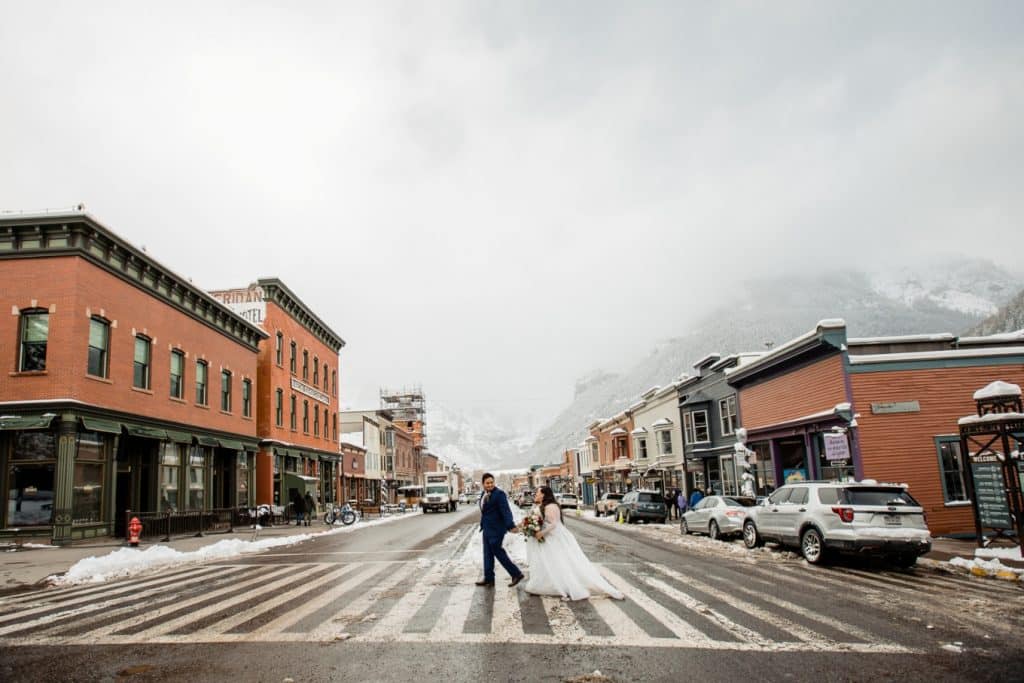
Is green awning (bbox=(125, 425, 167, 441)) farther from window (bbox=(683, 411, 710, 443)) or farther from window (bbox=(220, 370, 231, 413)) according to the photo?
window (bbox=(683, 411, 710, 443))

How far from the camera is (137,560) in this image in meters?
16.6

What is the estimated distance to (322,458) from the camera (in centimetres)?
4953

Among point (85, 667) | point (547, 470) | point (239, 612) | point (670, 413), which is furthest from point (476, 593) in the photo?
point (547, 470)

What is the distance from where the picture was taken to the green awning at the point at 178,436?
90.3 feet

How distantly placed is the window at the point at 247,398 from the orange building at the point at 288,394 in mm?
2444

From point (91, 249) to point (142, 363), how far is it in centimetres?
522

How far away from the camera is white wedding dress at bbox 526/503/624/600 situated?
9945 mm

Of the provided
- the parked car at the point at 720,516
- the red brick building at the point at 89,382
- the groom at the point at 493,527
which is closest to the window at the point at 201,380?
the red brick building at the point at 89,382

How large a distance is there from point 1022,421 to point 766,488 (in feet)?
53.0

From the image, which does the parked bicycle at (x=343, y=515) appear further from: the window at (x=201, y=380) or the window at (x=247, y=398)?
the window at (x=201, y=380)

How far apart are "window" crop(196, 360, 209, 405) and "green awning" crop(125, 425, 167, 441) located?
4388 millimetres

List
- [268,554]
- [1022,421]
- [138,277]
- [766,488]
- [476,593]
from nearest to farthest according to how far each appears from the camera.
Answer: [476,593] → [1022,421] → [268,554] → [138,277] → [766,488]

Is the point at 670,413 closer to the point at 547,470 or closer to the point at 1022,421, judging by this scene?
the point at 1022,421

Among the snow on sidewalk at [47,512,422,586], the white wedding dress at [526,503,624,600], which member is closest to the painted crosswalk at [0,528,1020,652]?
the white wedding dress at [526,503,624,600]
